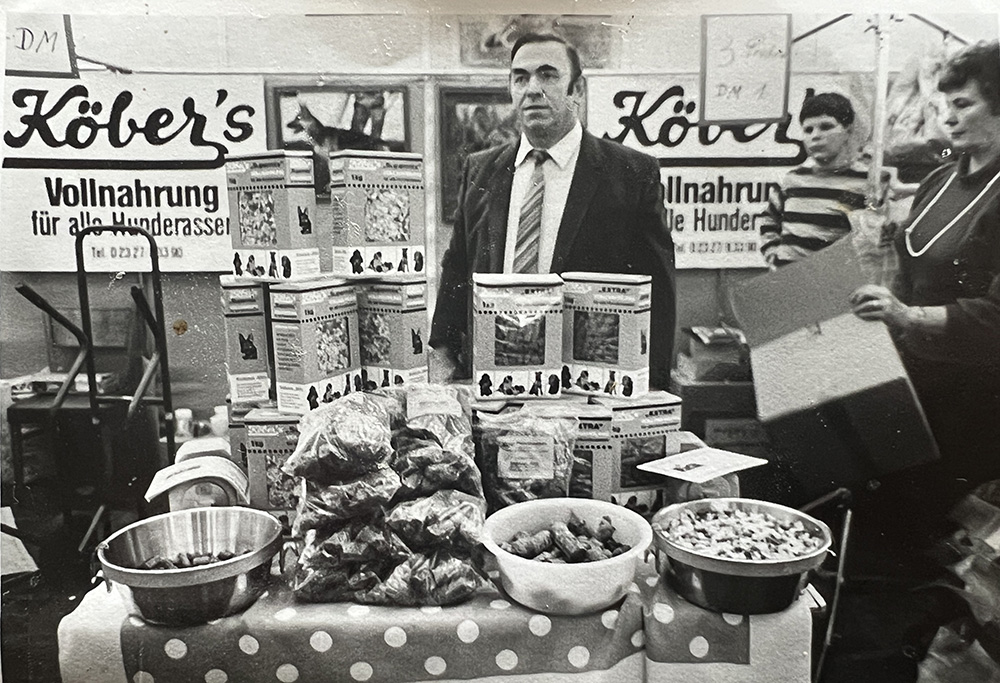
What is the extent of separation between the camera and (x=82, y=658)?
170 centimetres

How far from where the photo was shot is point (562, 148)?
1988mm

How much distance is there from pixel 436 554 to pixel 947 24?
1.87 meters

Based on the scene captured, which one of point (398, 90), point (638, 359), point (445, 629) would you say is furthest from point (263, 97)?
point (445, 629)

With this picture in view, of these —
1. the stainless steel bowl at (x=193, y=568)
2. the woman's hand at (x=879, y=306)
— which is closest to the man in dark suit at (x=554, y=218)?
the woman's hand at (x=879, y=306)

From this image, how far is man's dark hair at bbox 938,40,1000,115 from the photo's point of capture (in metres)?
1.95

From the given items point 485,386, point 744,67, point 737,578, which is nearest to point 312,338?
point 485,386

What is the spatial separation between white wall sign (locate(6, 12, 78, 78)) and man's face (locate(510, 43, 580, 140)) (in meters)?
1.11

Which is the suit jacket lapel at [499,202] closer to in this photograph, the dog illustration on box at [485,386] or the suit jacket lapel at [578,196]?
the suit jacket lapel at [578,196]

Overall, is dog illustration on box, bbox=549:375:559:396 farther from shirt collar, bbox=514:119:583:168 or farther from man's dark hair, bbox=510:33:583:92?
man's dark hair, bbox=510:33:583:92

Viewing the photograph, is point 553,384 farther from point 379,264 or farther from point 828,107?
point 828,107

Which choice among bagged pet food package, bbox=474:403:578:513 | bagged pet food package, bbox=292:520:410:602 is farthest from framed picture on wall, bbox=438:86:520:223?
bagged pet food package, bbox=292:520:410:602

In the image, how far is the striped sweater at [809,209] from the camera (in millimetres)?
1988

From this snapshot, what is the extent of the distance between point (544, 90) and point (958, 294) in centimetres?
125

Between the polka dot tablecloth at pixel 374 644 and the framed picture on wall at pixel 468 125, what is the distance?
1.05m
